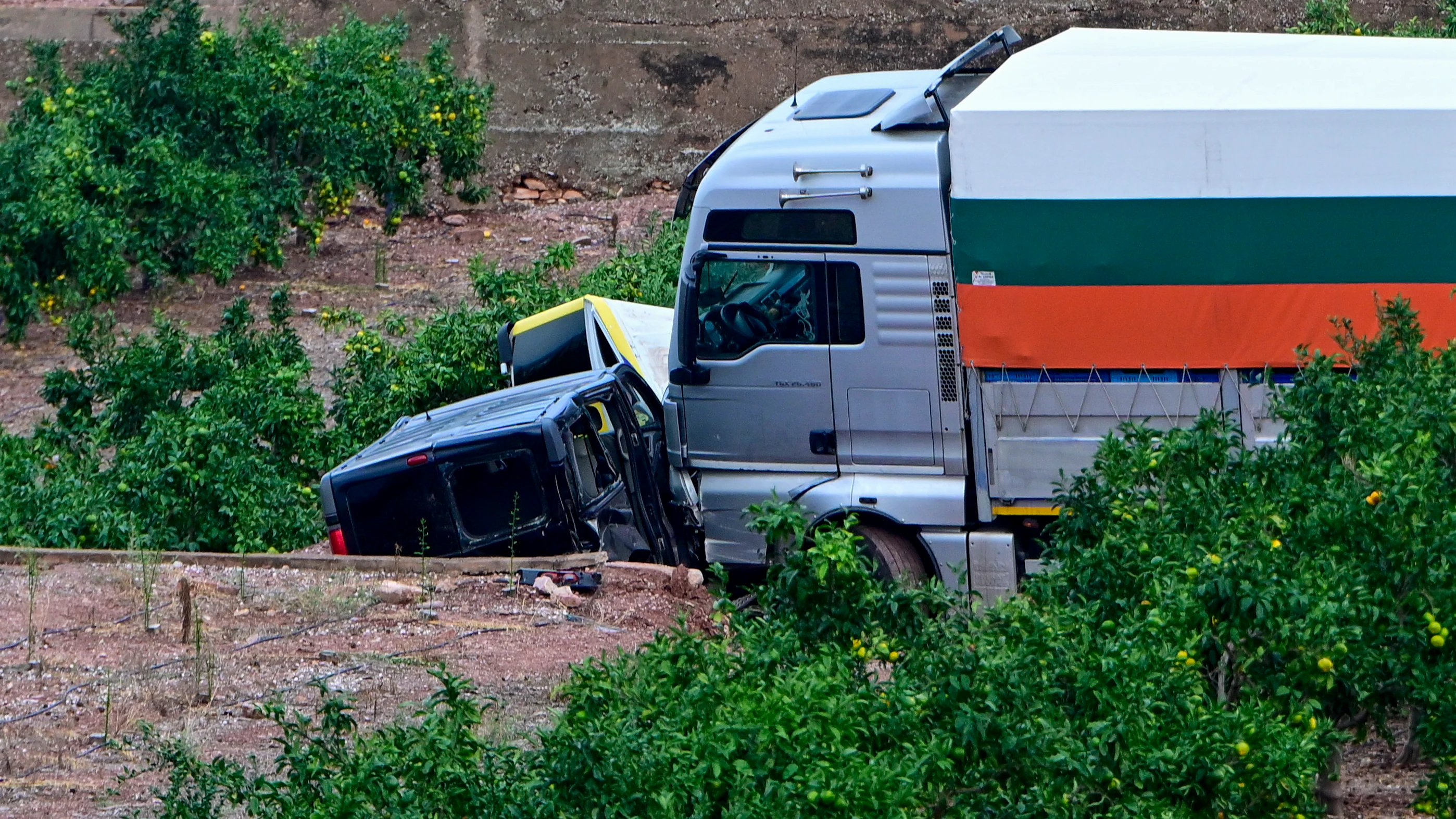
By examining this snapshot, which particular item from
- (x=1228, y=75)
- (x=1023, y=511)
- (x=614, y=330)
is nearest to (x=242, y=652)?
(x=1023, y=511)

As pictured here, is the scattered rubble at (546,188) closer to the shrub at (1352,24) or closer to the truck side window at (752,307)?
the shrub at (1352,24)

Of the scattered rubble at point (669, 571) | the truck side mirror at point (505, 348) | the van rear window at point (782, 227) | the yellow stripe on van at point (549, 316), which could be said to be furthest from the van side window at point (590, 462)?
the truck side mirror at point (505, 348)

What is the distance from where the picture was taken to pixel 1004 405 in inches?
332

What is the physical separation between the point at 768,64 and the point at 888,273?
10.4m

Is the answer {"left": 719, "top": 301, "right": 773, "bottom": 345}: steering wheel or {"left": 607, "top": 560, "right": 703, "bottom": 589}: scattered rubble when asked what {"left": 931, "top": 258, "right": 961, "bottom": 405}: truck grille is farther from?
{"left": 607, "top": 560, "right": 703, "bottom": 589}: scattered rubble

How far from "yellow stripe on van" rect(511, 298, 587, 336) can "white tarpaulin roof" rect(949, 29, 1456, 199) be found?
12.4 ft

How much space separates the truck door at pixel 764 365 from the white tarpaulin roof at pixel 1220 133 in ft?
3.45

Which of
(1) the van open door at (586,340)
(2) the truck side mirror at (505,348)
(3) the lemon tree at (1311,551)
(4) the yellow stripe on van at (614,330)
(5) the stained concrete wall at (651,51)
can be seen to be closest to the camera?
(3) the lemon tree at (1311,551)

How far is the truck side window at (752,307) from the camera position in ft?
28.5

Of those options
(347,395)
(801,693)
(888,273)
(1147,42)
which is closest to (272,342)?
(347,395)

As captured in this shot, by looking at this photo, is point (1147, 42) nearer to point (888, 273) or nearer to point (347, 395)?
point (888, 273)

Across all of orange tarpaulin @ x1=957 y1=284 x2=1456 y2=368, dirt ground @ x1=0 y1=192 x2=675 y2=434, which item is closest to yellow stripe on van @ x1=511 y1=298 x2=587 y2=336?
dirt ground @ x1=0 y1=192 x2=675 y2=434

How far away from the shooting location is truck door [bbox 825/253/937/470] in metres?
8.51

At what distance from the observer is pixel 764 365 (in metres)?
8.78
